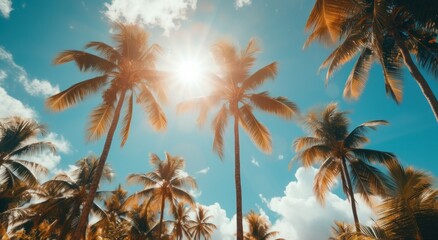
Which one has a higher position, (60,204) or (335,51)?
(335,51)

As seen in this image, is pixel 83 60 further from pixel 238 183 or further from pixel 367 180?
pixel 367 180

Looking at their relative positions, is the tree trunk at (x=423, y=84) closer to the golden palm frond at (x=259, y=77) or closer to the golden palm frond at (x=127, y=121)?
the golden palm frond at (x=259, y=77)

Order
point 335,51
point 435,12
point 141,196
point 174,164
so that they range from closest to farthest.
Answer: point 435,12
point 335,51
point 141,196
point 174,164

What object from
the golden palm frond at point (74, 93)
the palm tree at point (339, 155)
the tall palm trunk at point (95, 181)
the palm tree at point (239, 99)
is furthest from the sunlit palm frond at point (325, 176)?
the golden palm frond at point (74, 93)

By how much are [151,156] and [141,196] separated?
3576 millimetres

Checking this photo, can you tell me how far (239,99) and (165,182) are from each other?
11862mm

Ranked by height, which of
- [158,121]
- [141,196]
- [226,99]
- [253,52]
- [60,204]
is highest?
[253,52]

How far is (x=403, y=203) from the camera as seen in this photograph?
16.5 ft

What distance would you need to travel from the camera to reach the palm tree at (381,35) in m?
7.90

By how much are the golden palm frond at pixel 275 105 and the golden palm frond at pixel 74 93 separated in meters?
7.94

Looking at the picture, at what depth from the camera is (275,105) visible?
43.7ft

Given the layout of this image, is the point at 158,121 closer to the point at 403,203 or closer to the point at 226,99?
the point at 226,99

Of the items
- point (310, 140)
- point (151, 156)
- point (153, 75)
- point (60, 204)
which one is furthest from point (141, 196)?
point (310, 140)

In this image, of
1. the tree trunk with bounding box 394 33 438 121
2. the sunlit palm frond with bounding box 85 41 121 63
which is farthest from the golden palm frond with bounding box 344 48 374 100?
the sunlit palm frond with bounding box 85 41 121 63
